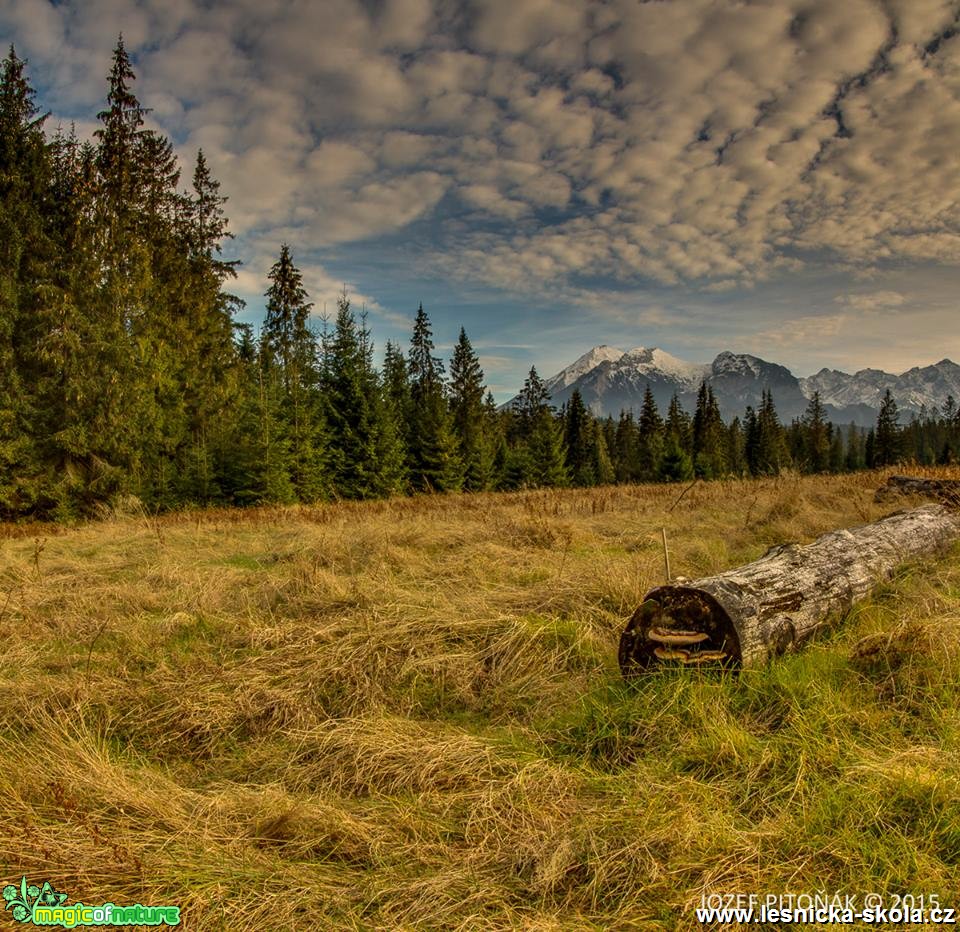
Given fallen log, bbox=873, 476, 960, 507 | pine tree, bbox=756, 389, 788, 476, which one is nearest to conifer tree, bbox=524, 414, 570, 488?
fallen log, bbox=873, 476, 960, 507

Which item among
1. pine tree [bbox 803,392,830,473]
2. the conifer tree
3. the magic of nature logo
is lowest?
the magic of nature logo

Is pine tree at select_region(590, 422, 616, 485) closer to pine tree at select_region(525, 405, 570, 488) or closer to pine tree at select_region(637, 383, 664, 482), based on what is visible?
pine tree at select_region(637, 383, 664, 482)

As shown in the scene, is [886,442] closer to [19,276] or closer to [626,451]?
[626,451]

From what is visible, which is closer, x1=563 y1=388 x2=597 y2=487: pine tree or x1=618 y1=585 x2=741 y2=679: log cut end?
x1=618 y1=585 x2=741 y2=679: log cut end

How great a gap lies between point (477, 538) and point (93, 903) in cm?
673

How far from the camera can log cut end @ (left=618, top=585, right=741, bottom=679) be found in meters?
2.97

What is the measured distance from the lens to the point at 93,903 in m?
1.71

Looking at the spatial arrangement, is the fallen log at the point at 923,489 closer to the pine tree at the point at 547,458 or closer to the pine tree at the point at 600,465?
the pine tree at the point at 547,458

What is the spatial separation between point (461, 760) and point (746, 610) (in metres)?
1.82

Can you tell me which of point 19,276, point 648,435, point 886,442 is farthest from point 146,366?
point 886,442

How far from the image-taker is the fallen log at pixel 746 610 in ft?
9.83

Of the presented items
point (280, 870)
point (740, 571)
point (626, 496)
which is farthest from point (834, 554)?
point (626, 496)

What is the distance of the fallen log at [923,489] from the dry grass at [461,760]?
525 centimetres

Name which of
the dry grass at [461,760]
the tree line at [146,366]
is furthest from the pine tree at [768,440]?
the dry grass at [461,760]
